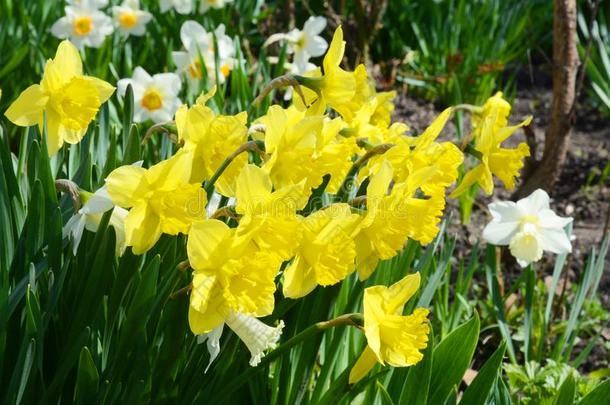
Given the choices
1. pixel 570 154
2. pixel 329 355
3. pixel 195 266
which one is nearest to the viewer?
pixel 195 266

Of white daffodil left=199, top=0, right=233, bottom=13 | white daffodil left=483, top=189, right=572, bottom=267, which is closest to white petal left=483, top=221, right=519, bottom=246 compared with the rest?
white daffodil left=483, top=189, right=572, bottom=267

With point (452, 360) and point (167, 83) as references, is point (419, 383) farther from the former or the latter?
point (167, 83)

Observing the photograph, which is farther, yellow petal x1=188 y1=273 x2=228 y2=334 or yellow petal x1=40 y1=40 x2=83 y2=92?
yellow petal x1=40 y1=40 x2=83 y2=92

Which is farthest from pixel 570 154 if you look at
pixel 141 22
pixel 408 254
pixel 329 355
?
pixel 329 355

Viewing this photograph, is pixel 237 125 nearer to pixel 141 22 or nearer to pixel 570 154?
pixel 141 22

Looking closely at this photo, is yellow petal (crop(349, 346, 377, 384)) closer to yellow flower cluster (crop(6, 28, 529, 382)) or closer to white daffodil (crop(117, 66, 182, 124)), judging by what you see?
yellow flower cluster (crop(6, 28, 529, 382))

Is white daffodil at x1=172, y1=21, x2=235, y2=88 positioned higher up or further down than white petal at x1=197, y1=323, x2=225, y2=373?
further down
